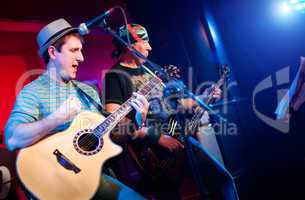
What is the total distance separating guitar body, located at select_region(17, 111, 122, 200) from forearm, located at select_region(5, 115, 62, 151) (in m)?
0.05

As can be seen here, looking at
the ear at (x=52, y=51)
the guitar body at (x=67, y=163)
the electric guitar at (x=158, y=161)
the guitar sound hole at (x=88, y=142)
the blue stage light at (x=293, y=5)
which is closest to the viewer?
the guitar body at (x=67, y=163)

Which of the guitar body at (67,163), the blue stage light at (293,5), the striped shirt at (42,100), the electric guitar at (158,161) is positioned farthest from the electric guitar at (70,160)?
the blue stage light at (293,5)

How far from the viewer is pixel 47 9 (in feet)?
13.3

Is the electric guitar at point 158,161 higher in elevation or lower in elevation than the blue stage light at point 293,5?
lower

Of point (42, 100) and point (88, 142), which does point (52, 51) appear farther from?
point (88, 142)

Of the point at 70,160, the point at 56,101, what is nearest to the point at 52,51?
the point at 56,101

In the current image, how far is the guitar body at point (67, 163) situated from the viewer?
1901 mm

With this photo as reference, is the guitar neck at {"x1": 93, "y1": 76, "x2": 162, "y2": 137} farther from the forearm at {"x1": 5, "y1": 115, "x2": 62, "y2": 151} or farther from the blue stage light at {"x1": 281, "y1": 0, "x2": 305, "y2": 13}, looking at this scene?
the blue stage light at {"x1": 281, "y1": 0, "x2": 305, "y2": 13}

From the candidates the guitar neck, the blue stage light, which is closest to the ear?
the guitar neck

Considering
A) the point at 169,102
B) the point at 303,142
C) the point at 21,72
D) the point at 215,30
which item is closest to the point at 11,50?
the point at 21,72

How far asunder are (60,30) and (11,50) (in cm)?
219

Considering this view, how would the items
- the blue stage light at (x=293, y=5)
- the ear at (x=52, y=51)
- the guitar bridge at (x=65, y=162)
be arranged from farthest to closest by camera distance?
the blue stage light at (x=293, y=5) < the ear at (x=52, y=51) < the guitar bridge at (x=65, y=162)

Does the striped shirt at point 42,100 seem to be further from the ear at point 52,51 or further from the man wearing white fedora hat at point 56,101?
the ear at point 52,51

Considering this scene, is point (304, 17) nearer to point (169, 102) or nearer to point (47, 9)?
point (169, 102)
